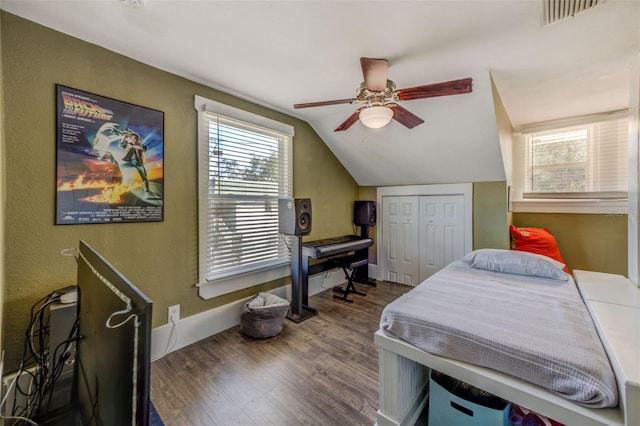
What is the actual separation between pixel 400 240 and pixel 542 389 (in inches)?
111

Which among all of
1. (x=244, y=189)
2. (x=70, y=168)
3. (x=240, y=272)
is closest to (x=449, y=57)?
(x=244, y=189)

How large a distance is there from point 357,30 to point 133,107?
1.68 meters

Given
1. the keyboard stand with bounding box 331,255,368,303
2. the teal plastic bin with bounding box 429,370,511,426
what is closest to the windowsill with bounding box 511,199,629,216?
the keyboard stand with bounding box 331,255,368,303

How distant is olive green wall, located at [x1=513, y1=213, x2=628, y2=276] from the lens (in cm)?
280

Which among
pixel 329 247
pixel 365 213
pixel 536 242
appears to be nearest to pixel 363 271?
pixel 365 213

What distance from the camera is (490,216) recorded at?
307cm

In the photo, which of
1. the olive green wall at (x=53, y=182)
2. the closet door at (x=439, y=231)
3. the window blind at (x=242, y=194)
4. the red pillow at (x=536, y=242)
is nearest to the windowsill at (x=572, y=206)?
the red pillow at (x=536, y=242)

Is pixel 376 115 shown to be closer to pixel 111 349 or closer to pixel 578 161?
pixel 111 349

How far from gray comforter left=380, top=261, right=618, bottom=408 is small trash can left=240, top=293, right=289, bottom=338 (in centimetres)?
117

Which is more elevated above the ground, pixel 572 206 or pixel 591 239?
pixel 572 206

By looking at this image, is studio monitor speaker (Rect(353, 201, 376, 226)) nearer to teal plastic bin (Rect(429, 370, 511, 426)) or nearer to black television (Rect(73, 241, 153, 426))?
teal plastic bin (Rect(429, 370, 511, 426))

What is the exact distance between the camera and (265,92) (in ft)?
8.14

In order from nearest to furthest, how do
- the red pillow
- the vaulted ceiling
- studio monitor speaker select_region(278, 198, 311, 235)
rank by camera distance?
the vaulted ceiling → studio monitor speaker select_region(278, 198, 311, 235) → the red pillow

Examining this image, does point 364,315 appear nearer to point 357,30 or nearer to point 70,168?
point 357,30
